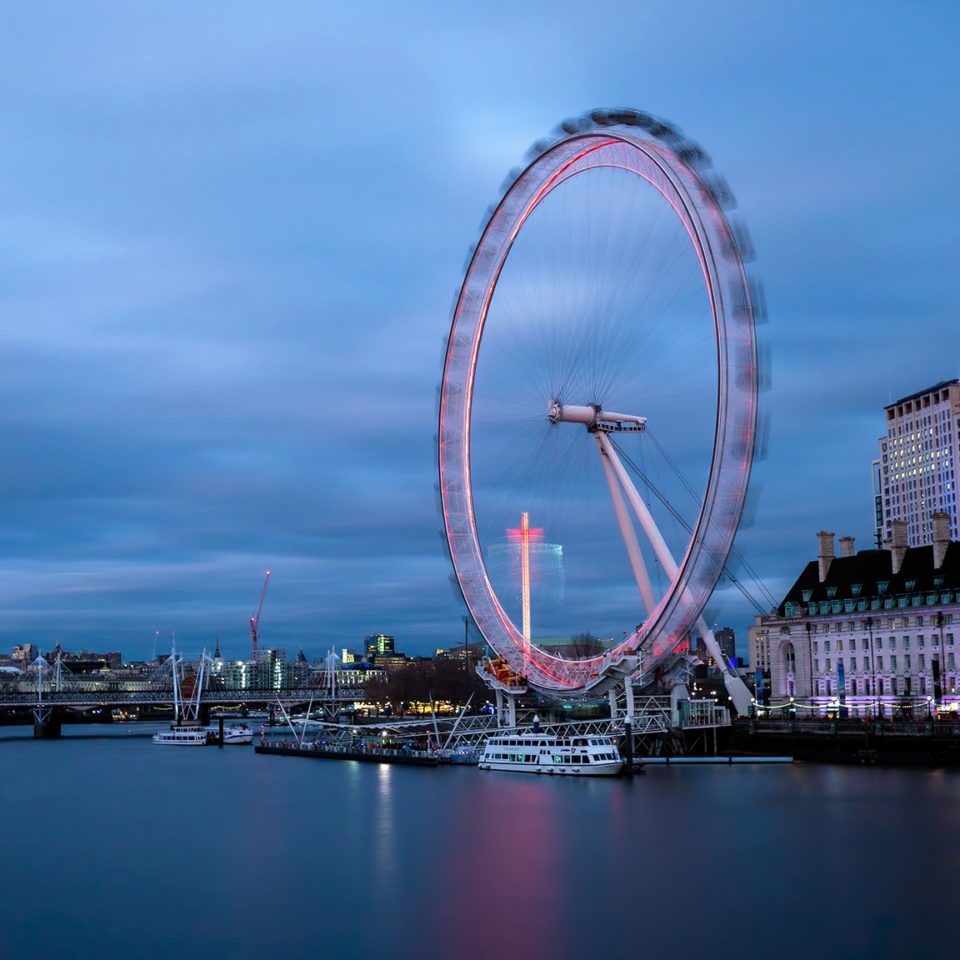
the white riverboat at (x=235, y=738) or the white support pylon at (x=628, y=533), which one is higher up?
the white support pylon at (x=628, y=533)

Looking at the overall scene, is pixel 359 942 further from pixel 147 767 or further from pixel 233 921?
pixel 147 767

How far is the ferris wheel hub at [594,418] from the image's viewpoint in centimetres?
5631

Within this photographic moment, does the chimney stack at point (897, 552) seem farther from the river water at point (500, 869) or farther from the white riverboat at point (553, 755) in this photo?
the white riverboat at point (553, 755)

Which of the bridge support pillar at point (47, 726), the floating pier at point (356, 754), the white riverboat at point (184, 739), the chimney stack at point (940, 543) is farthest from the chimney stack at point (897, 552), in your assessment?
the bridge support pillar at point (47, 726)

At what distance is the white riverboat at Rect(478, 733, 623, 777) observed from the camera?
59.9m

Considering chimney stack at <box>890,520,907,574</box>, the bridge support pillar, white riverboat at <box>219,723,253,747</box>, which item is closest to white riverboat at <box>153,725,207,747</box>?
white riverboat at <box>219,723,253,747</box>

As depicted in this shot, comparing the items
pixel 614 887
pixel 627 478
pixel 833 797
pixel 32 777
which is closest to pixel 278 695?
pixel 32 777

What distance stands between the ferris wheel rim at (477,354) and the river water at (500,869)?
851 centimetres

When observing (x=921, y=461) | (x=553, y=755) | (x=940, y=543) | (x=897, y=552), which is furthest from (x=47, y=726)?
(x=921, y=461)

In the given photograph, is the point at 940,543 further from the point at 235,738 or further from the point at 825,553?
the point at 235,738

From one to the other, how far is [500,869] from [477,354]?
108 ft

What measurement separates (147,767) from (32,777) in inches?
338

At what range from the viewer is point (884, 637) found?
236 ft

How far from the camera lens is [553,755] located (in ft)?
Result: 203
